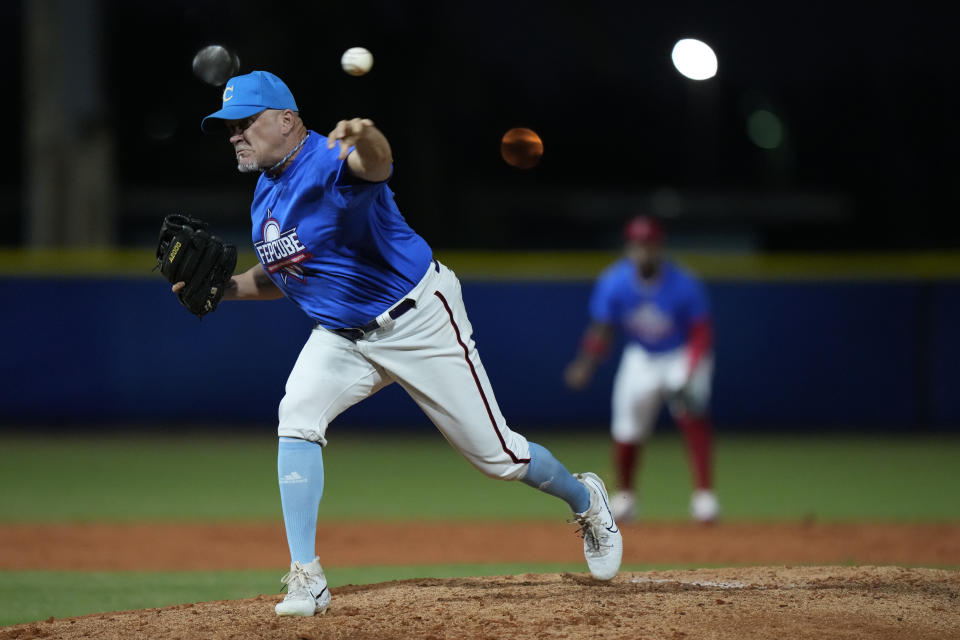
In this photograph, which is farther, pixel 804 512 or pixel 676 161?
pixel 676 161

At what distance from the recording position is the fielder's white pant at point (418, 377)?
14.0 ft

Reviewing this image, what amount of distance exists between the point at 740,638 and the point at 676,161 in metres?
33.8

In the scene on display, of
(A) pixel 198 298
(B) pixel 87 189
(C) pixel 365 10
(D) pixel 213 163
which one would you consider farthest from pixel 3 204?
(A) pixel 198 298

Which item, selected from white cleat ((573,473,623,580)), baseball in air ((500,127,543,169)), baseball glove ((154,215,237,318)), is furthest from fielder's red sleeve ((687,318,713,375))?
baseball glove ((154,215,237,318))

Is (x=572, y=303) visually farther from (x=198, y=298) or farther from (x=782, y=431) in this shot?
(x=198, y=298)

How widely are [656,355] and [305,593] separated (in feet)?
14.8

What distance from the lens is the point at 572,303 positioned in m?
13.1

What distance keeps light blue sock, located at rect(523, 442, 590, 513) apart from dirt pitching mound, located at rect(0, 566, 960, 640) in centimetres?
34

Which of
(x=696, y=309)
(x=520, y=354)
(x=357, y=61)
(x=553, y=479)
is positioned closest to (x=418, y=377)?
(x=553, y=479)

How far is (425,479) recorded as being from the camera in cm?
1020

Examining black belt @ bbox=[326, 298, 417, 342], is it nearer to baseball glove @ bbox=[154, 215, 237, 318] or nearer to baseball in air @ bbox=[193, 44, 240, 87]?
baseball glove @ bbox=[154, 215, 237, 318]

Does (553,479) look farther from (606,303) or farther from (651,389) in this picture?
(606,303)

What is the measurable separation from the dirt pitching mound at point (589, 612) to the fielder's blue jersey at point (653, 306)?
3.41 m

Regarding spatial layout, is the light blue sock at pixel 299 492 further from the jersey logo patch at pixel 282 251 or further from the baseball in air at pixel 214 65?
the baseball in air at pixel 214 65
